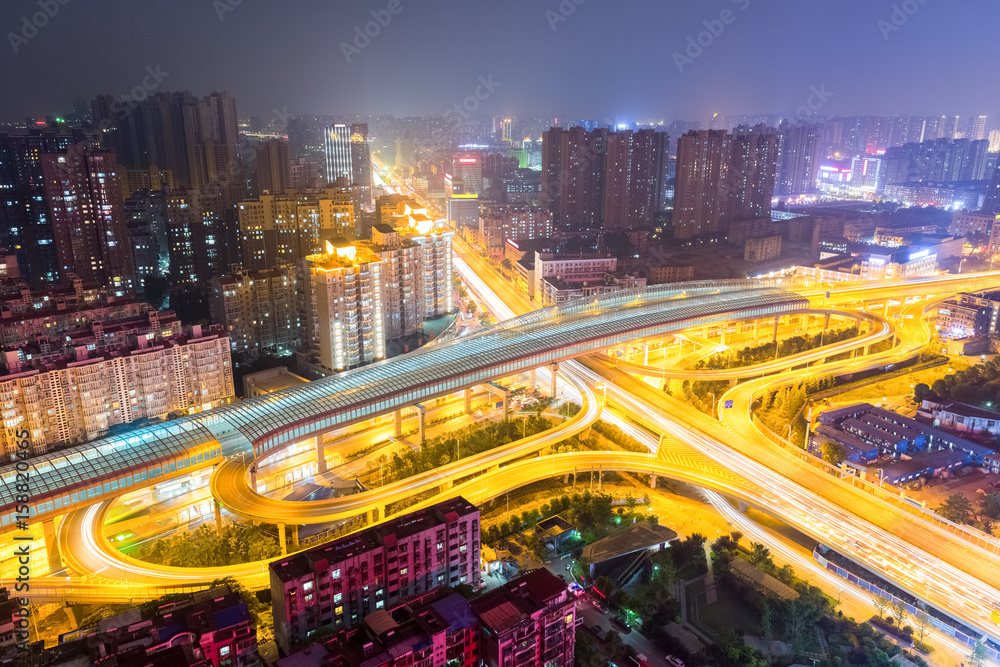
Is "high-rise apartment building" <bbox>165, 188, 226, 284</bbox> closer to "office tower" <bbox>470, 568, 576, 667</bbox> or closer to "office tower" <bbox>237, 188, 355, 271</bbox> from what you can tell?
"office tower" <bbox>237, 188, 355, 271</bbox>

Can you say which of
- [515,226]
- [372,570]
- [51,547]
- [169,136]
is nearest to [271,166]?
[169,136]

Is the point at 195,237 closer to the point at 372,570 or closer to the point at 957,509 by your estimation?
the point at 372,570

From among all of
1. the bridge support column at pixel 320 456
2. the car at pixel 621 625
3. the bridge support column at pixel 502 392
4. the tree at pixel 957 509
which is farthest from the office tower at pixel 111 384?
the tree at pixel 957 509

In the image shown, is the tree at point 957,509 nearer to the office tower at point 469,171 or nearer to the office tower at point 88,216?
the office tower at point 88,216

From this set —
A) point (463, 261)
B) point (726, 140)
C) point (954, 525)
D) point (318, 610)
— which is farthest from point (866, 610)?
point (726, 140)

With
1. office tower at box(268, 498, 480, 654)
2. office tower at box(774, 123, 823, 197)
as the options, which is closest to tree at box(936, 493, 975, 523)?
office tower at box(268, 498, 480, 654)
